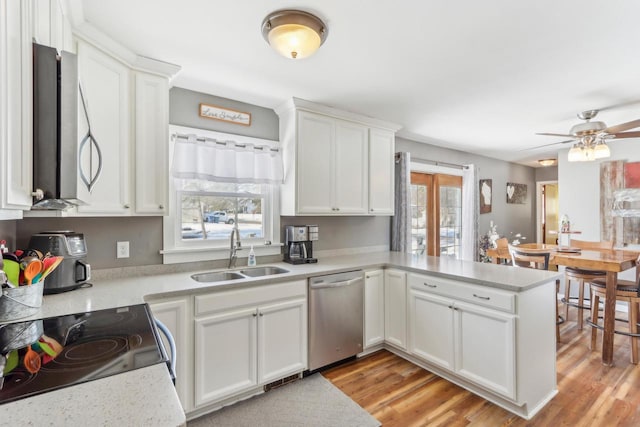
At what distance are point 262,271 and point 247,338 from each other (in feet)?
2.19

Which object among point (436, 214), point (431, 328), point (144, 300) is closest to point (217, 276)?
point (144, 300)

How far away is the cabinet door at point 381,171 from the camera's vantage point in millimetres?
3338

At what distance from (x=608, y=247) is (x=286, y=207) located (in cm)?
400

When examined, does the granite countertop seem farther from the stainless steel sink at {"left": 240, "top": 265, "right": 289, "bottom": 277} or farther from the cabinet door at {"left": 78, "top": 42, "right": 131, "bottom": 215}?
the cabinet door at {"left": 78, "top": 42, "right": 131, "bottom": 215}

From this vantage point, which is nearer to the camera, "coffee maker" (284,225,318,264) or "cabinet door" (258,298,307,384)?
"cabinet door" (258,298,307,384)

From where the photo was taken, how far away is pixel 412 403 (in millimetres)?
2191

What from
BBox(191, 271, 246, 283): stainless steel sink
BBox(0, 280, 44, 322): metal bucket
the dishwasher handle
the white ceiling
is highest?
the white ceiling

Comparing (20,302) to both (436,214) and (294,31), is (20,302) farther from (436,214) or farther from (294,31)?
(436,214)

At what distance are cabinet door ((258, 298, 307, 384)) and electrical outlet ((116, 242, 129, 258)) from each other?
1.07 meters

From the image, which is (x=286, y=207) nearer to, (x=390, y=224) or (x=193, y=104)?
(x=193, y=104)

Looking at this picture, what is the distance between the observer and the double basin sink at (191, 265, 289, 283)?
96.0 inches

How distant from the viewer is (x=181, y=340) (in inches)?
75.6

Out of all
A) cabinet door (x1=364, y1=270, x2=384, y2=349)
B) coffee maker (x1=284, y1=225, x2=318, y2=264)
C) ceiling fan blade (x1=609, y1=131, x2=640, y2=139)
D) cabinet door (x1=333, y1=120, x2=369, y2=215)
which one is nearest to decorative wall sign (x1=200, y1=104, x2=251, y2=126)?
cabinet door (x1=333, y1=120, x2=369, y2=215)

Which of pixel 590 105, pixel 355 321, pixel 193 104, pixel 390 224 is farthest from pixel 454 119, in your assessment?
pixel 193 104
